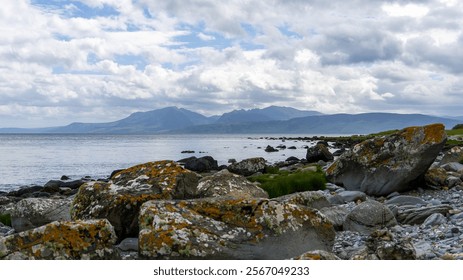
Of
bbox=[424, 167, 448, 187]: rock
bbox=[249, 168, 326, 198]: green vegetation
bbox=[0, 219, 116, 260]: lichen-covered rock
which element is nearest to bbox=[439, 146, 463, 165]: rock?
bbox=[424, 167, 448, 187]: rock

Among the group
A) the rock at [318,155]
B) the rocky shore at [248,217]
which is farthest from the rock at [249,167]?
the rocky shore at [248,217]

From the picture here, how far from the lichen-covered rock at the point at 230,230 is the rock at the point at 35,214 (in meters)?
6.87

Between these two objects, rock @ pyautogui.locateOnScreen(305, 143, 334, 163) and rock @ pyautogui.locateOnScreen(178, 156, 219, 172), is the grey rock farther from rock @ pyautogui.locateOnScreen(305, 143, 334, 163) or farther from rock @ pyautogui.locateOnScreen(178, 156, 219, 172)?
rock @ pyautogui.locateOnScreen(305, 143, 334, 163)

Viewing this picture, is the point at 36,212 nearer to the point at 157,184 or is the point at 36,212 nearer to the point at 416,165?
the point at 157,184

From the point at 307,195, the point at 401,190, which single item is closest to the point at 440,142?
the point at 401,190

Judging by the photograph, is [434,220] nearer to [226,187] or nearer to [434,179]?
[226,187]

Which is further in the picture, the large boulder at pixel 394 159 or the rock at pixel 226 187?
the large boulder at pixel 394 159

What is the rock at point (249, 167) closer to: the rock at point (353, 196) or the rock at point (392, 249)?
the rock at point (353, 196)

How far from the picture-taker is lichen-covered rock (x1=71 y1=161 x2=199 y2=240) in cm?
1203

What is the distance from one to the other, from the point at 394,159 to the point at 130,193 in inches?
449

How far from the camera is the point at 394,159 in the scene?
61.1 feet

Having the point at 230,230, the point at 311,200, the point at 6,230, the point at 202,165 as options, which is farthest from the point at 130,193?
the point at 202,165

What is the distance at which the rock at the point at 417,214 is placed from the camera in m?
12.8

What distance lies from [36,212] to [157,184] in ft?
17.7
